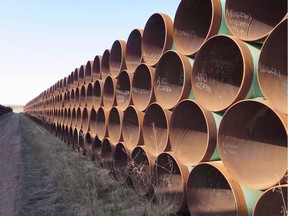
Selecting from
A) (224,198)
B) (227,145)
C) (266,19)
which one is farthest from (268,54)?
(224,198)

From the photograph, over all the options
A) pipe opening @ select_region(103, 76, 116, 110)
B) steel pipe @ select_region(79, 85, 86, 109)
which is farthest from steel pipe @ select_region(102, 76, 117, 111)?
steel pipe @ select_region(79, 85, 86, 109)

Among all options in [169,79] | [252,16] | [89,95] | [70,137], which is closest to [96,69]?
[89,95]

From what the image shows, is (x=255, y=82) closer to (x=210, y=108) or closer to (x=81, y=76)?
(x=210, y=108)

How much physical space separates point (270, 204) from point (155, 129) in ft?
7.83

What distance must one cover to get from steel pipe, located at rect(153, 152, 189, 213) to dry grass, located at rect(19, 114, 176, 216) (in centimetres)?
18

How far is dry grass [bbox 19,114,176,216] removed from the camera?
4.57m

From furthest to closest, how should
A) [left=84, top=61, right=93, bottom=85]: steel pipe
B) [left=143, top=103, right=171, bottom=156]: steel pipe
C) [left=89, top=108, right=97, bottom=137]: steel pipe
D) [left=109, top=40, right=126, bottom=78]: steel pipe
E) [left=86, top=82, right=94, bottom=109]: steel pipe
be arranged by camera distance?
[left=84, top=61, right=93, bottom=85]: steel pipe → [left=86, top=82, right=94, bottom=109]: steel pipe → [left=89, top=108, right=97, bottom=137]: steel pipe → [left=109, top=40, right=126, bottom=78]: steel pipe → [left=143, top=103, right=171, bottom=156]: steel pipe

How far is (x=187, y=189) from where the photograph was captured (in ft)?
12.2

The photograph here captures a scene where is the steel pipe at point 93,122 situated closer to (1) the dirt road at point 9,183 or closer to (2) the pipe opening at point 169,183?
(1) the dirt road at point 9,183

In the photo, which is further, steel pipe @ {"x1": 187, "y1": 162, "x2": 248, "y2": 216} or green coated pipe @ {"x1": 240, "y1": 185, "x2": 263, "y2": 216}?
steel pipe @ {"x1": 187, "y1": 162, "x2": 248, "y2": 216}

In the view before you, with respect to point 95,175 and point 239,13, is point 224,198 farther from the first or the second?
point 95,175

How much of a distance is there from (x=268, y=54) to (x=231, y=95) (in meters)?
0.80

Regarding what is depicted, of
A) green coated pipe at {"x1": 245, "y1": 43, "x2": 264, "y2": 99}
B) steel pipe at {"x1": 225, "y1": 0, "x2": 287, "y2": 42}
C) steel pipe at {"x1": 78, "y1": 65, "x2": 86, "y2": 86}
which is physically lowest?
green coated pipe at {"x1": 245, "y1": 43, "x2": 264, "y2": 99}

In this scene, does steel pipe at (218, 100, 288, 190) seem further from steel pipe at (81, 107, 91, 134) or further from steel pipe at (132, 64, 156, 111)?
steel pipe at (81, 107, 91, 134)
